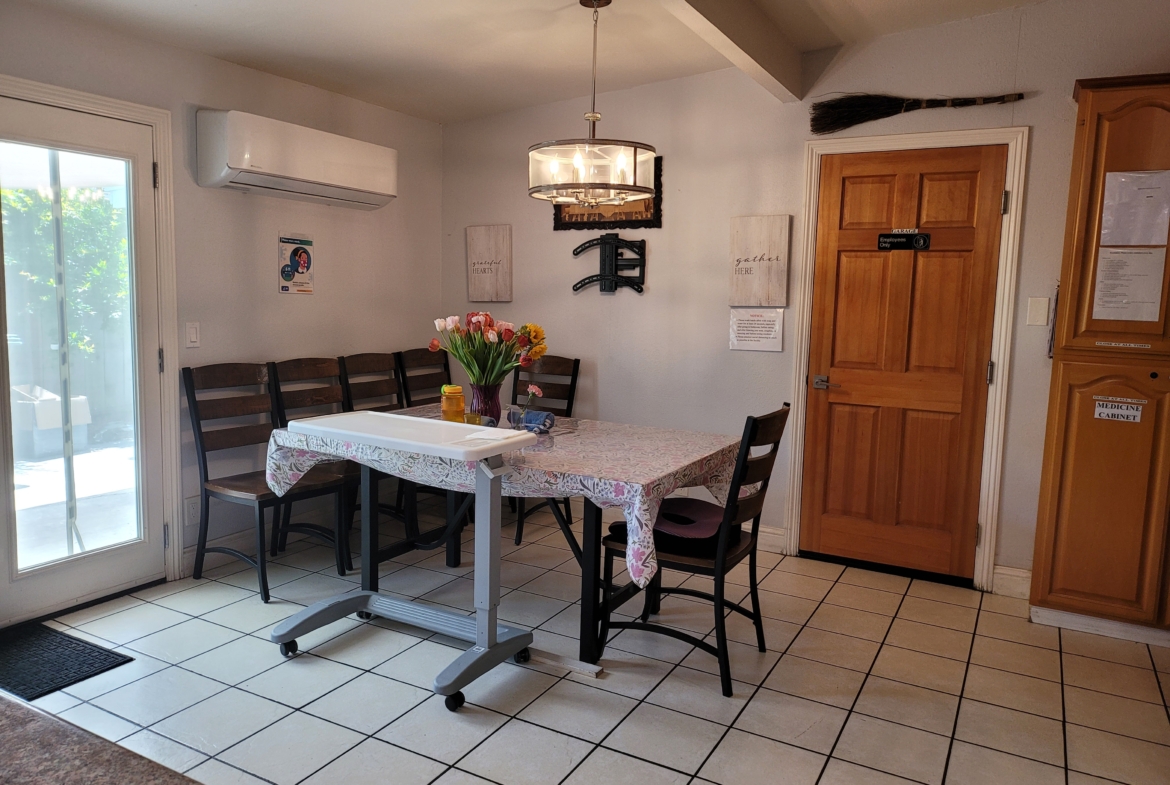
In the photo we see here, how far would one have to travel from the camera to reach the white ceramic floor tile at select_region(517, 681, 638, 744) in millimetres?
2370

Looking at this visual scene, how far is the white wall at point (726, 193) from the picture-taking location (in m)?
3.24

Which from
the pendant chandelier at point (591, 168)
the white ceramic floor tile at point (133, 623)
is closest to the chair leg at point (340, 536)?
the white ceramic floor tile at point (133, 623)

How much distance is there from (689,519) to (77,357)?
261 centimetres

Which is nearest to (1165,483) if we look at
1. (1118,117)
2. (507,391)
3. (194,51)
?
(1118,117)

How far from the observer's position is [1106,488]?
3.02 m

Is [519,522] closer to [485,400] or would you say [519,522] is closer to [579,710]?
[485,400]

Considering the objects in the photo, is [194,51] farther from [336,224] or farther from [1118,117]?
[1118,117]

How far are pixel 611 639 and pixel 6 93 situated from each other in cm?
309

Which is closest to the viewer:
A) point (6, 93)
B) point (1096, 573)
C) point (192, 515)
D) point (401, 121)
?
point (6, 93)

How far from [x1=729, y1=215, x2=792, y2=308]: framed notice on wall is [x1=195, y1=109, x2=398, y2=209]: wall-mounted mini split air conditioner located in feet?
6.38

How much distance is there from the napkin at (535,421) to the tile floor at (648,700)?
31.2 inches

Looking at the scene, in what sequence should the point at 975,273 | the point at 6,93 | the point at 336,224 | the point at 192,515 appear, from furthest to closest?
the point at 336,224
the point at 192,515
the point at 975,273
the point at 6,93

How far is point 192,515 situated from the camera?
3.67m

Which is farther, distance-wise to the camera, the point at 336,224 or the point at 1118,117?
the point at 336,224
